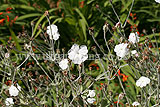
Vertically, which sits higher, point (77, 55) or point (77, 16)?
point (77, 16)

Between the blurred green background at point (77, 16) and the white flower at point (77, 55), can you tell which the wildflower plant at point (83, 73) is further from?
the blurred green background at point (77, 16)

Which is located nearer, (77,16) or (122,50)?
(122,50)

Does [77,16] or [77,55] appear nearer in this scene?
[77,55]

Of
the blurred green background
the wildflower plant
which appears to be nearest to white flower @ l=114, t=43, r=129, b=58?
the wildflower plant

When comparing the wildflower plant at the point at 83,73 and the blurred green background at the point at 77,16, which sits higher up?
the blurred green background at the point at 77,16

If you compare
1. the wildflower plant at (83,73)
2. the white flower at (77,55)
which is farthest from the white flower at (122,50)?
the white flower at (77,55)

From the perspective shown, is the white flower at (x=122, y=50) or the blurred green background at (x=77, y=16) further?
the blurred green background at (x=77, y=16)

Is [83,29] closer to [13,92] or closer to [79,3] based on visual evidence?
[79,3]

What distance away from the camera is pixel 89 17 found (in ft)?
8.38

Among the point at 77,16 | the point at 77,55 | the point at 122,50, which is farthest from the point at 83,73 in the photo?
the point at 77,16

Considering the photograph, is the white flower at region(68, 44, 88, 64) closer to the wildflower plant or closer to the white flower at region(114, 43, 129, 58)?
the wildflower plant

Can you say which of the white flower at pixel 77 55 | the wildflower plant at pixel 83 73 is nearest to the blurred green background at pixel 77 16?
the wildflower plant at pixel 83 73

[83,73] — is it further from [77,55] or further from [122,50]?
[122,50]

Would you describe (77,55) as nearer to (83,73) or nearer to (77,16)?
(83,73)
